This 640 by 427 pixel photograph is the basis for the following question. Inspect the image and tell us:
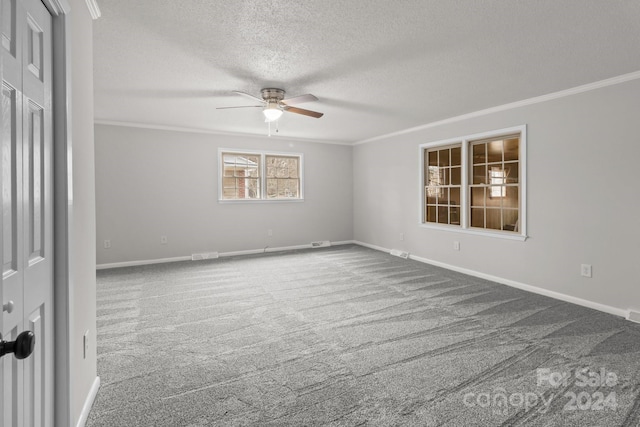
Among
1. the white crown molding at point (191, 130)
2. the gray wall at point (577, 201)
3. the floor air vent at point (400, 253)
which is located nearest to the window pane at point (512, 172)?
the gray wall at point (577, 201)

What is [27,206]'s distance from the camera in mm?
1186

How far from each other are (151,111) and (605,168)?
5.74m

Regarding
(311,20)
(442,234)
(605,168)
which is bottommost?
(442,234)

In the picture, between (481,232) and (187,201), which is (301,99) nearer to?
(481,232)

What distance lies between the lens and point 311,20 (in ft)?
7.54

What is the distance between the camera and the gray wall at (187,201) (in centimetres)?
548

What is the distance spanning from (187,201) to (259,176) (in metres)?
1.51

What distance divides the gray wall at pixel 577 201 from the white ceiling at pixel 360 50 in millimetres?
320

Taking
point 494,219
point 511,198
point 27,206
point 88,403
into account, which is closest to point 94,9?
point 27,206

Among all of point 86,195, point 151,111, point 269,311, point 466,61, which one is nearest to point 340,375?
point 269,311

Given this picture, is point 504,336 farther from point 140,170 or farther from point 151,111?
point 140,170

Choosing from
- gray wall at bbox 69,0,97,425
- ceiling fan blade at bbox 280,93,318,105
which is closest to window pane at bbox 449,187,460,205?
ceiling fan blade at bbox 280,93,318,105

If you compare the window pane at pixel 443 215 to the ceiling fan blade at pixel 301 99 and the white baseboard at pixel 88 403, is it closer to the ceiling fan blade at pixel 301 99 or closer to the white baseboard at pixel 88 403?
the ceiling fan blade at pixel 301 99

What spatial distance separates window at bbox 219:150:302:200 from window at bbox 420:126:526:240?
9.07 ft
